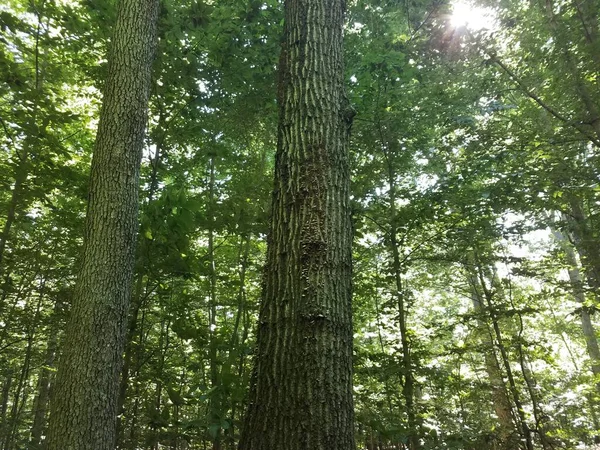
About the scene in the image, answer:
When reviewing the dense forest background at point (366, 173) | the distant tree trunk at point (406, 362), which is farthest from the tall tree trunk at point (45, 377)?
the distant tree trunk at point (406, 362)

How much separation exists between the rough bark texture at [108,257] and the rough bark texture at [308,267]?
1744 millimetres

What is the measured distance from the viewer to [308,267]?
167cm

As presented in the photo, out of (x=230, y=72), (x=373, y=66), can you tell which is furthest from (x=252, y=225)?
(x=373, y=66)

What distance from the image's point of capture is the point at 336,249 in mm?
1753

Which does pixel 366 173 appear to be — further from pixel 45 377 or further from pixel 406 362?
pixel 45 377

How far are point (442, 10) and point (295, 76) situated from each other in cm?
503

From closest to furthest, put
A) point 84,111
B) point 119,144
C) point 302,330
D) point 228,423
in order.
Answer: point 302,330 → point 228,423 → point 119,144 → point 84,111

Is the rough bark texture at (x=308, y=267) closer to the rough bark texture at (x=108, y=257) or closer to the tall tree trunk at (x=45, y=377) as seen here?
the rough bark texture at (x=108, y=257)

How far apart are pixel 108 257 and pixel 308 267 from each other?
6.60 feet

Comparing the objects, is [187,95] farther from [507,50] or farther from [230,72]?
[507,50]

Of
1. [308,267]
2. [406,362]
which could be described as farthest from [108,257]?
[406,362]

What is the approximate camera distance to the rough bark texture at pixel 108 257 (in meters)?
2.66

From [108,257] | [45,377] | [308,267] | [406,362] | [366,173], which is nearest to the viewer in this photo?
[308,267]

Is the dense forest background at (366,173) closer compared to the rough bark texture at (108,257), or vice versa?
the rough bark texture at (108,257)
